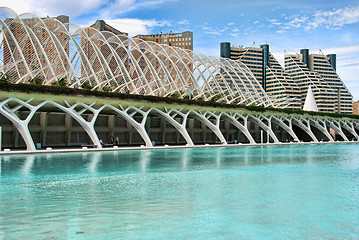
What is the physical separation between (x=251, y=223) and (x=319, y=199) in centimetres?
378

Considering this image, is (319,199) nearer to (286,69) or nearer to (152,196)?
(152,196)

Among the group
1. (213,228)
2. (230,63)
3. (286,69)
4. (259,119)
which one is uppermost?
(286,69)

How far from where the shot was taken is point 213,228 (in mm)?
8328

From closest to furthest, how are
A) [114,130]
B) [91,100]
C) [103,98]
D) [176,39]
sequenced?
[91,100] → [103,98] → [114,130] → [176,39]

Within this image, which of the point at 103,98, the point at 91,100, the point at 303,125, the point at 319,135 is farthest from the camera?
the point at 319,135

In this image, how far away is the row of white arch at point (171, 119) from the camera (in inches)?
1340

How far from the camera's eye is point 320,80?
526ft

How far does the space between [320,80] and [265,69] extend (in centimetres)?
2385

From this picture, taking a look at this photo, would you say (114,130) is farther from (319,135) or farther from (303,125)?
(319,135)

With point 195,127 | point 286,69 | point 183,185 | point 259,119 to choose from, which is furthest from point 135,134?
point 286,69

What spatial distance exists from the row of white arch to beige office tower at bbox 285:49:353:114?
70.1m

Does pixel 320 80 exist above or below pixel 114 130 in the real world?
above

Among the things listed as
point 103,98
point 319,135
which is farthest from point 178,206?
point 319,135

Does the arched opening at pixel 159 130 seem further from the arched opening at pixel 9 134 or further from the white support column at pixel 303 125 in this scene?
the white support column at pixel 303 125
